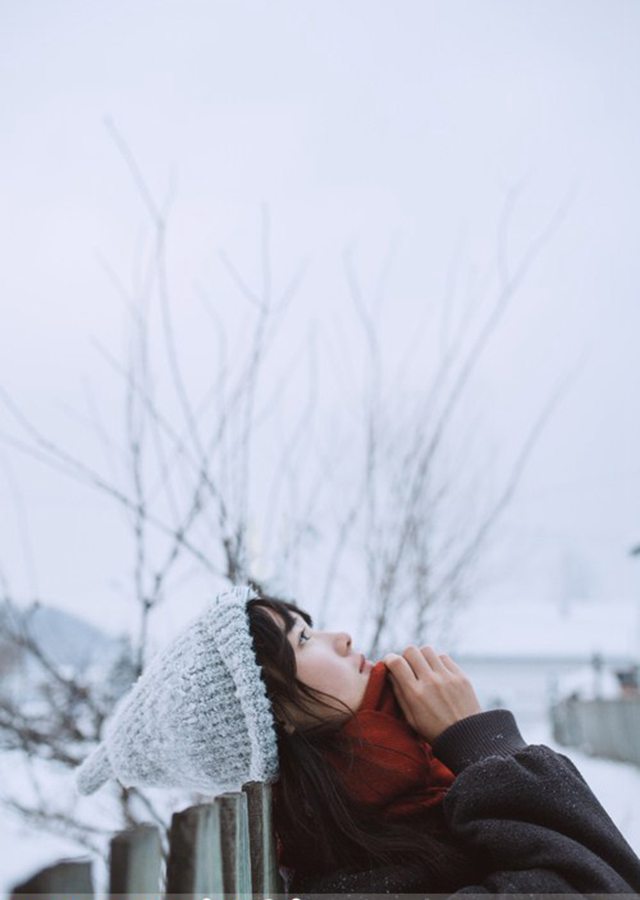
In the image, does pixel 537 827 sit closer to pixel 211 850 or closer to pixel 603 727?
pixel 211 850

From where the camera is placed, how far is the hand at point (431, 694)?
1.78 m

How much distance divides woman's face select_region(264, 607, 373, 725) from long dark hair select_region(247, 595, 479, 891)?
0.05ft

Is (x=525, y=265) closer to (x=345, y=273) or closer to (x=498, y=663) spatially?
(x=345, y=273)

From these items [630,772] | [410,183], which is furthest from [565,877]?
[630,772]

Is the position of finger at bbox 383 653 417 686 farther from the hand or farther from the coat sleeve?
the coat sleeve

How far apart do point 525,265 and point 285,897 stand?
1.93m

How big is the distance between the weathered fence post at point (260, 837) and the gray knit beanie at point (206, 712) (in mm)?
209

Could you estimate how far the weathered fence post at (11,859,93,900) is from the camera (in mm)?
940

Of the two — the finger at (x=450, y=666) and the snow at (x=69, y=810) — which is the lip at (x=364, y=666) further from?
the snow at (x=69, y=810)

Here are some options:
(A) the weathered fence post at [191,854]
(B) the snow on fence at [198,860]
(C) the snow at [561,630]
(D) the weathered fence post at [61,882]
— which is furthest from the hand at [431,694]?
(C) the snow at [561,630]

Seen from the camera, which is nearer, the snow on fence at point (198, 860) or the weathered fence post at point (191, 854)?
the snow on fence at point (198, 860)

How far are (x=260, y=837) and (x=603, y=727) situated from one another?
1100 cm

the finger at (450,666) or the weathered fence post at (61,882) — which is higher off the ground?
the finger at (450,666)

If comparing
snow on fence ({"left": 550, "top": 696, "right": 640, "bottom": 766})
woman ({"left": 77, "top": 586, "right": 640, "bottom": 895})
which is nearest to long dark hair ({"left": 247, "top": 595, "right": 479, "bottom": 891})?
woman ({"left": 77, "top": 586, "right": 640, "bottom": 895})
